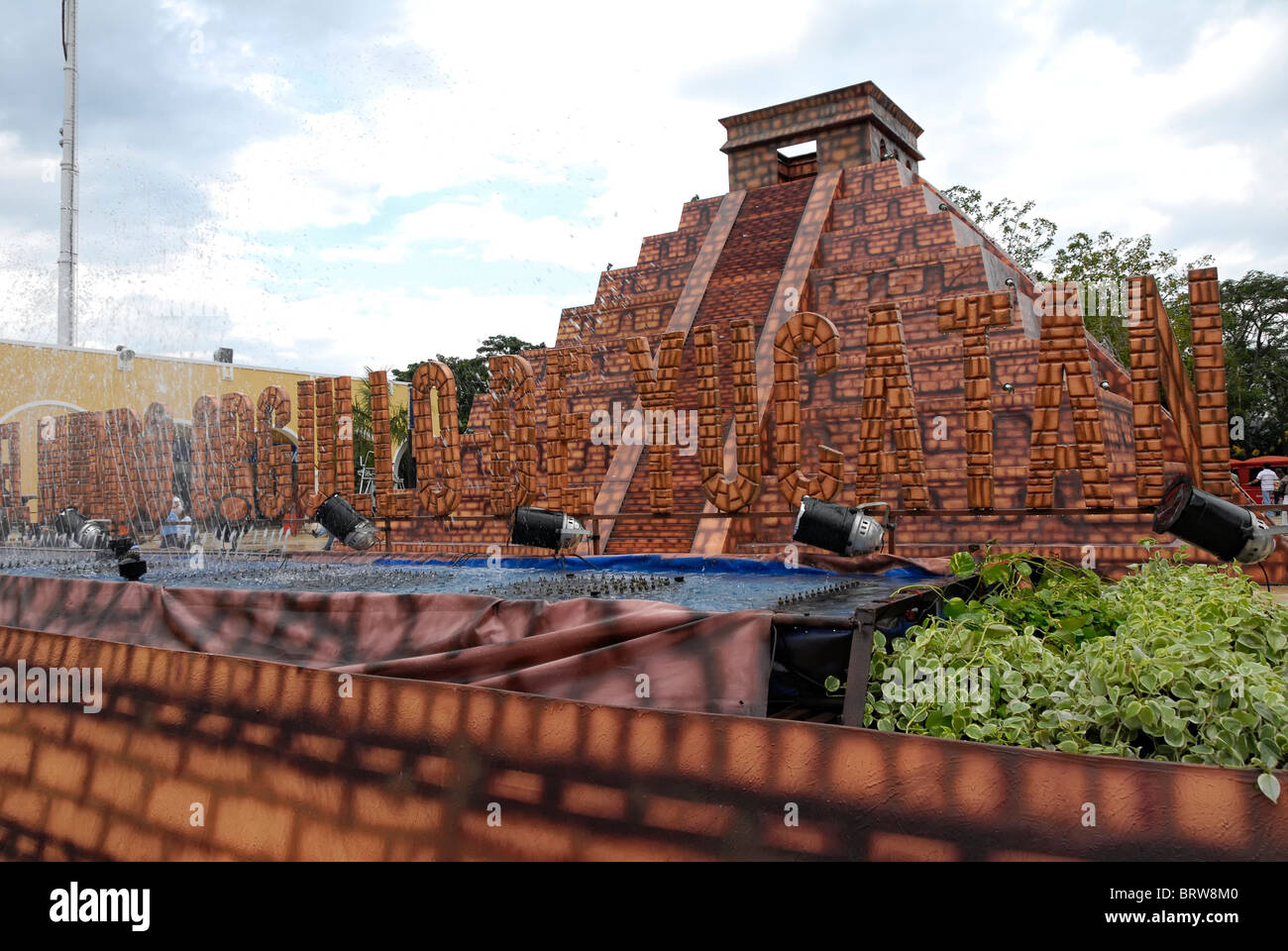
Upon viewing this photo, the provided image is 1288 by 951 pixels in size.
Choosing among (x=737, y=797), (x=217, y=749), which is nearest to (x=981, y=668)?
(x=737, y=797)

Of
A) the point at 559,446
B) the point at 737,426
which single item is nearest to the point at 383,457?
the point at 559,446

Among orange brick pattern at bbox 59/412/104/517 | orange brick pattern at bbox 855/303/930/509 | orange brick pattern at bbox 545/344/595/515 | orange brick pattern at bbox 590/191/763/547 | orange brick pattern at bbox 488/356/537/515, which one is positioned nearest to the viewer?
orange brick pattern at bbox 855/303/930/509

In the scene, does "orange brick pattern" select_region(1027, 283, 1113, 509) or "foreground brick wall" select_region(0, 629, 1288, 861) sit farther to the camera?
"orange brick pattern" select_region(1027, 283, 1113, 509)

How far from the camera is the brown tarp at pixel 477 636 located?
263 cm

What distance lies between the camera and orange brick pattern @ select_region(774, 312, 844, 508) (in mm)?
8445

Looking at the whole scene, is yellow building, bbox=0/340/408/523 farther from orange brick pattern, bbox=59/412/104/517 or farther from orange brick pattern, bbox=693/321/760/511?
orange brick pattern, bbox=693/321/760/511

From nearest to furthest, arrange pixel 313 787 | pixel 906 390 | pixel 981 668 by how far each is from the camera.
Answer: pixel 981 668
pixel 313 787
pixel 906 390

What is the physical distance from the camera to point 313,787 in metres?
2.95

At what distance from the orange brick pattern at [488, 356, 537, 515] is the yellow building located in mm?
13051

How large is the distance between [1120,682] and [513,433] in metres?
9.10

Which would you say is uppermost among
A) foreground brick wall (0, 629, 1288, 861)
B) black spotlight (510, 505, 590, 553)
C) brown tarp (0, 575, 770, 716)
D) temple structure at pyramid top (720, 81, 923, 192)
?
temple structure at pyramid top (720, 81, 923, 192)

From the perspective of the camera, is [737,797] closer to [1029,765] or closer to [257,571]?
[1029,765]

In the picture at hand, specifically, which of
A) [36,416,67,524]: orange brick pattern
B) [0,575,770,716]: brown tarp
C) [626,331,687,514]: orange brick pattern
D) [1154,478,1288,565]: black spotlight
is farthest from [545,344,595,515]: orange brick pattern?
[36,416,67,524]: orange brick pattern

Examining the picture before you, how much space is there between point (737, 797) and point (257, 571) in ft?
21.4
